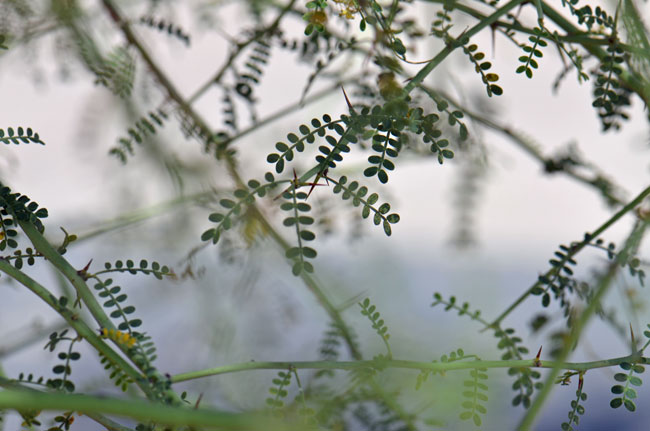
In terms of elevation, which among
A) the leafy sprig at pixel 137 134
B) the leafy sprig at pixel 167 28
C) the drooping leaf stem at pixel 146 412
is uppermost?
the leafy sprig at pixel 167 28

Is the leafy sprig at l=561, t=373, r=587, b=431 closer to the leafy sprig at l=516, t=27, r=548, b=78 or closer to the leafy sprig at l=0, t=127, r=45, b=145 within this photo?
the leafy sprig at l=516, t=27, r=548, b=78

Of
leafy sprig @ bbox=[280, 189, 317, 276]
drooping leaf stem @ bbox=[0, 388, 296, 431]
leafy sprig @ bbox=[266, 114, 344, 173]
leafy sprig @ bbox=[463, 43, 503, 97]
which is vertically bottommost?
drooping leaf stem @ bbox=[0, 388, 296, 431]

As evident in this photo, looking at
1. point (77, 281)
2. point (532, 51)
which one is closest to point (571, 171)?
point (532, 51)

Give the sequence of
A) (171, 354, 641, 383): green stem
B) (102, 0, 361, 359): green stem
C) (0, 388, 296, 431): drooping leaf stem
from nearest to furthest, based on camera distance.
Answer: (0, 388, 296, 431): drooping leaf stem → (171, 354, 641, 383): green stem → (102, 0, 361, 359): green stem

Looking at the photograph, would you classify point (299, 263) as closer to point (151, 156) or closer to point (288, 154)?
point (288, 154)

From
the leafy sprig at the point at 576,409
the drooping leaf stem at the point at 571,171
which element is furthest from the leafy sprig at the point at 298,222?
the drooping leaf stem at the point at 571,171

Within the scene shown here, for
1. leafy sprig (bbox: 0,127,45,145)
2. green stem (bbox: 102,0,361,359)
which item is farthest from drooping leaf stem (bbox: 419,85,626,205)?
leafy sprig (bbox: 0,127,45,145)

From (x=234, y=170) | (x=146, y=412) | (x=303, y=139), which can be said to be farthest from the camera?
(x=234, y=170)

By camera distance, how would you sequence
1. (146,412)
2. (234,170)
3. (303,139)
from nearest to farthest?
(146,412), (303,139), (234,170)

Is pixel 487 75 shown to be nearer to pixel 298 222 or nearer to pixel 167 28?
pixel 298 222

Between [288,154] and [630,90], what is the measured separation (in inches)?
7.7

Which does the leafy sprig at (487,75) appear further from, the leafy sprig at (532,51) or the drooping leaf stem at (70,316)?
the drooping leaf stem at (70,316)

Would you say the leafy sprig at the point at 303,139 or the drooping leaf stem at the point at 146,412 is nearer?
the drooping leaf stem at the point at 146,412

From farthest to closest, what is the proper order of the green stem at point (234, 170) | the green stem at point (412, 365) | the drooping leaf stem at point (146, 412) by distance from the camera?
1. the green stem at point (234, 170)
2. the green stem at point (412, 365)
3. the drooping leaf stem at point (146, 412)
